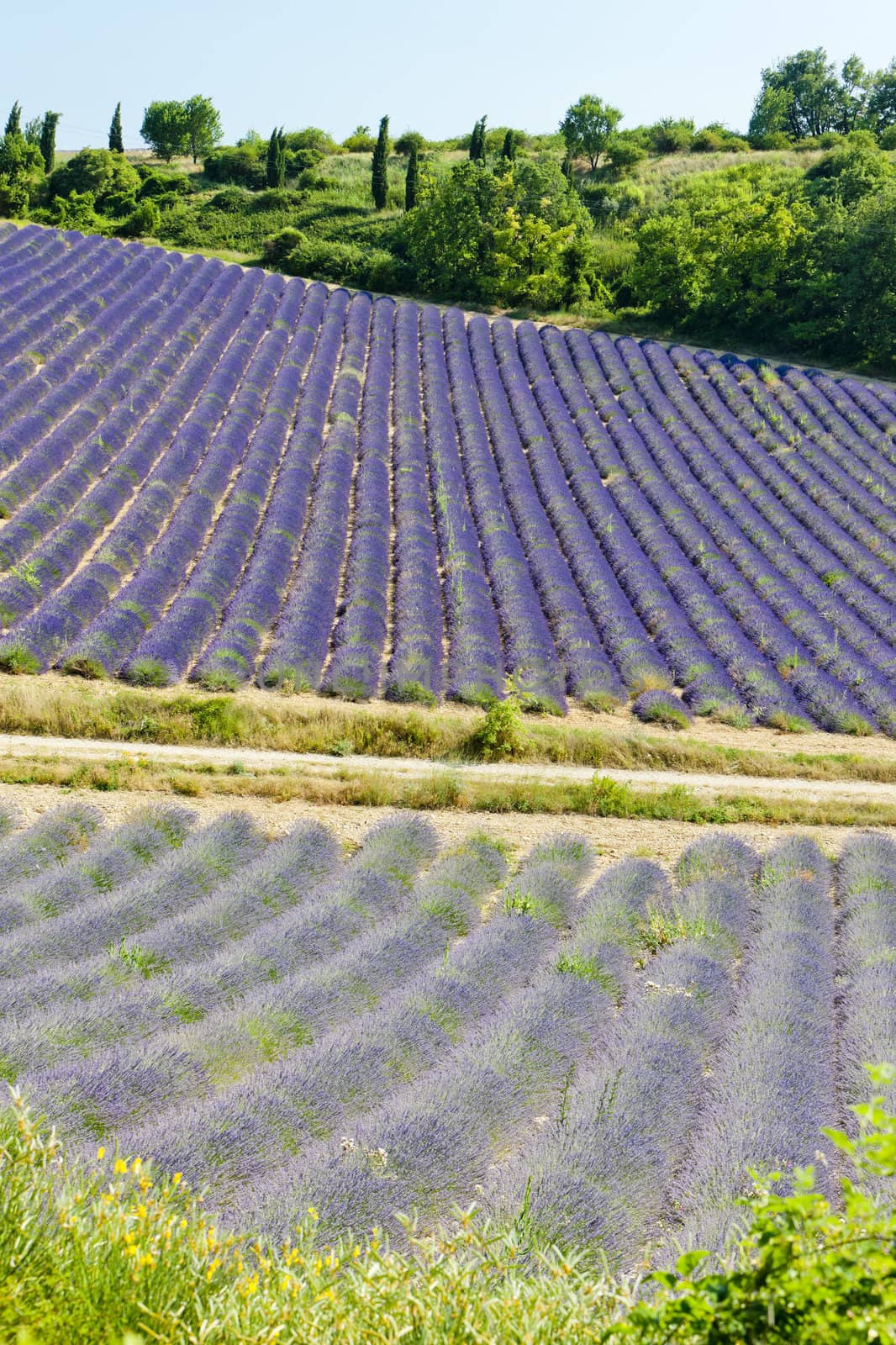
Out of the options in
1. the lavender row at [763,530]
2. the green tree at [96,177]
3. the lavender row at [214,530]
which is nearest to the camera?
the lavender row at [214,530]

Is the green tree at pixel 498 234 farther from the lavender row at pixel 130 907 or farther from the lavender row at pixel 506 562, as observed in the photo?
the lavender row at pixel 130 907

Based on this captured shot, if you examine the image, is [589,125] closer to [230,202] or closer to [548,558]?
[230,202]

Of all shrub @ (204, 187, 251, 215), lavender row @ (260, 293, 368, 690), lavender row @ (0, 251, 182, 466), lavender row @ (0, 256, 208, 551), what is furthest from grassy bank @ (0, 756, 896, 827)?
shrub @ (204, 187, 251, 215)

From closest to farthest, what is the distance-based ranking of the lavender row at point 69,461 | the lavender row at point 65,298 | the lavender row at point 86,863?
the lavender row at point 86,863, the lavender row at point 69,461, the lavender row at point 65,298

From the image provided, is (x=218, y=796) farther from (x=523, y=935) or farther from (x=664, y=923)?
(x=664, y=923)

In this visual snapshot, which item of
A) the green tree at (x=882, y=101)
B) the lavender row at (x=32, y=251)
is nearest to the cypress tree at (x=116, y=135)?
the lavender row at (x=32, y=251)

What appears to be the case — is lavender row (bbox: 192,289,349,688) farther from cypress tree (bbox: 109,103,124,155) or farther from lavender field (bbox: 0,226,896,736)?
cypress tree (bbox: 109,103,124,155)
